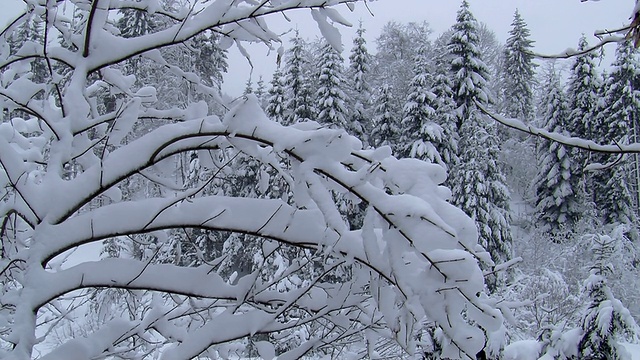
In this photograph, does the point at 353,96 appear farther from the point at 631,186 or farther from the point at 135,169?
the point at 135,169

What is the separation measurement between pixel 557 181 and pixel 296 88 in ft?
57.6

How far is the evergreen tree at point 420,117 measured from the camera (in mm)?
21000

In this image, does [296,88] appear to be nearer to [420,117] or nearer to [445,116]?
[420,117]

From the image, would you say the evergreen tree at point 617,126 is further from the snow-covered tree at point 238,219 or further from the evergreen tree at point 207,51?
the snow-covered tree at point 238,219

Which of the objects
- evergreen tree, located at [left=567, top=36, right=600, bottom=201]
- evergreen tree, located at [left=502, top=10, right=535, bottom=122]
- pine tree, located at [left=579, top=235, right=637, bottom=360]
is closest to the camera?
pine tree, located at [left=579, top=235, right=637, bottom=360]

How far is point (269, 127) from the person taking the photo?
51.9 inches

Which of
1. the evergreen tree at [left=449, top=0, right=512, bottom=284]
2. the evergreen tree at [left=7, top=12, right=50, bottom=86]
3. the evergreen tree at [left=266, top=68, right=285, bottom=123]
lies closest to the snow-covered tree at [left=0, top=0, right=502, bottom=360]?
the evergreen tree at [left=7, top=12, right=50, bottom=86]

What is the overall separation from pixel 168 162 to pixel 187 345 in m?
0.59

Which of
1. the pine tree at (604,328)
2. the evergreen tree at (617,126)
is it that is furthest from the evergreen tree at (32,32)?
the evergreen tree at (617,126)

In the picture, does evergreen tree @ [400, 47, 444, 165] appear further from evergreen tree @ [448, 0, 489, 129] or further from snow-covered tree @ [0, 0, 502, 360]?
snow-covered tree @ [0, 0, 502, 360]

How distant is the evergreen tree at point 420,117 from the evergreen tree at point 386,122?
80cm

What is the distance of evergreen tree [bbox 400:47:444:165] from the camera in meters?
21.0

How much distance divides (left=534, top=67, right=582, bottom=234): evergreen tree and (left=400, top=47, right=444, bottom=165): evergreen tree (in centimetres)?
1068

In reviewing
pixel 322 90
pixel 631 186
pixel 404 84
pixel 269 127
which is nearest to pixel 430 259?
pixel 269 127
